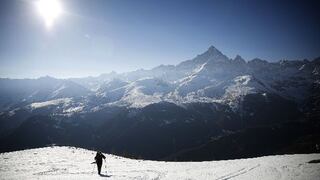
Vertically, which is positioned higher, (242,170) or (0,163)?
(0,163)

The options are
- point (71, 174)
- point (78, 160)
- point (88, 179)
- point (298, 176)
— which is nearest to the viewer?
point (298, 176)

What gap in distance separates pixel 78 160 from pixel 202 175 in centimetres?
1820

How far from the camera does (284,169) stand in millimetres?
27094

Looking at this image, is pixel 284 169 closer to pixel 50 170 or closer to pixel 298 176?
pixel 298 176

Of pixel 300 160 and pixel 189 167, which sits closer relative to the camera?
pixel 300 160

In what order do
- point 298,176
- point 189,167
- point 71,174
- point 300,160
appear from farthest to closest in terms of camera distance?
point 189,167, point 300,160, point 71,174, point 298,176

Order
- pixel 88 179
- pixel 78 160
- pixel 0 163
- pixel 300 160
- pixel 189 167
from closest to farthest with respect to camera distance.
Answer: pixel 88 179, pixel 300 160, pixel 189 167, pixel 0 163, pixel 78 160

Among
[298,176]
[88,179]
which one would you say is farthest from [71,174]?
[298,176]

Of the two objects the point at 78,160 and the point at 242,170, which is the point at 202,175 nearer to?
the point at 242,170

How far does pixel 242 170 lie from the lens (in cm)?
2856

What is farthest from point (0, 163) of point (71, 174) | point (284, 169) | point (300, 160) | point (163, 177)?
point (300, 160)

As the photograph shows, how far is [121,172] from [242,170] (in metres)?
11.6

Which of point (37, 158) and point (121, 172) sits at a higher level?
point (37, 158)

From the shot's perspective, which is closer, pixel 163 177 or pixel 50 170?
pixel 163 177
